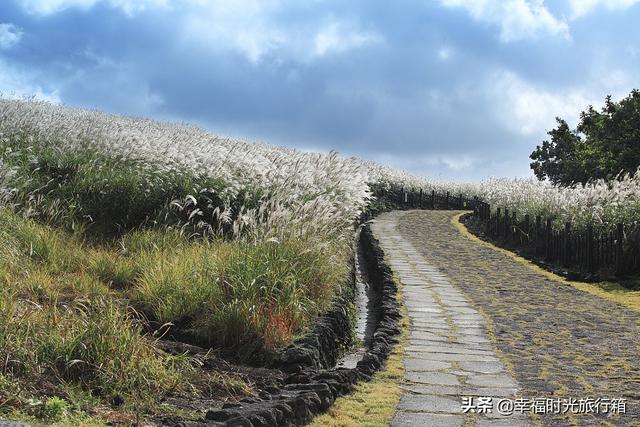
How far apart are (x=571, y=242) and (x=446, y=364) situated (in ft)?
29.6

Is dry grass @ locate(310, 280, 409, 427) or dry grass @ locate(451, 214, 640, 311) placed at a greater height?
dry grass @ locate(451, 214, 640, 311)

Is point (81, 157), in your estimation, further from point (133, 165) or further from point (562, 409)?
point (562, 409)

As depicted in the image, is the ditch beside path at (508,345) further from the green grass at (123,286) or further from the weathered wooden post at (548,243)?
the weathered wooden post at (548,243)

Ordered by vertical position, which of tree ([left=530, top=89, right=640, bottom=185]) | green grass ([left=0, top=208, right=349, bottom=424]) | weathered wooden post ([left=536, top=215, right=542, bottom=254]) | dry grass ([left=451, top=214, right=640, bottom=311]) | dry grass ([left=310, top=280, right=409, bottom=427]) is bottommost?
dry grass ([left=310, top=280, right=409, bottom=427])

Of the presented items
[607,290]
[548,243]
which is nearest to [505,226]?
[548,243]

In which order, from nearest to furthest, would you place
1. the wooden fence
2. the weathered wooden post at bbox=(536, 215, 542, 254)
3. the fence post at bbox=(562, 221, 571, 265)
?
the wooden fence, the fence post at bbox=(562, 221, 571, 265), the weathered wooden post at bbox=(536, 215, 542, 254)

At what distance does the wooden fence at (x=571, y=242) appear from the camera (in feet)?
40.7

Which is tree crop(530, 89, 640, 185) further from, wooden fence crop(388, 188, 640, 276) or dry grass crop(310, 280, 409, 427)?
dry grass crop(310, 280, 409, 427)

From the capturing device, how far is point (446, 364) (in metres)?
6.10

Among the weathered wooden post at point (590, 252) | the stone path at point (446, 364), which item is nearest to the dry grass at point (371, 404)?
the stone path at point (446, 364)

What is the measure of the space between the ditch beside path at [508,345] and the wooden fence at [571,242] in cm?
114

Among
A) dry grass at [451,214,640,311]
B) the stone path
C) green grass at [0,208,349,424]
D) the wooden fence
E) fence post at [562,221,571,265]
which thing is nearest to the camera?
green grass at [0,208,349,424]

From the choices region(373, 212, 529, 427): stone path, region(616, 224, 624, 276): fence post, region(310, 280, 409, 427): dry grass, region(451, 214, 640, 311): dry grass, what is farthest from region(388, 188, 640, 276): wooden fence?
region(310, 280, 409, 427): dry grass

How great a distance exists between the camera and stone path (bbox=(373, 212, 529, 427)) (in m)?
4.67
